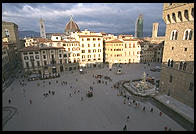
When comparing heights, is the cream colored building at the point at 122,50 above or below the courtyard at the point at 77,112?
above

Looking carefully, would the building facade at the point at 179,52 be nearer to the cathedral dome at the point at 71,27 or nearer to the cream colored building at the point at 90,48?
the cream colored building at the point at 90,48

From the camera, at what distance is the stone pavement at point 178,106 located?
16578 mm

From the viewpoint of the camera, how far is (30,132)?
48.6 ft

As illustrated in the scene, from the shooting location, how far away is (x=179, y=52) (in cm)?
1925

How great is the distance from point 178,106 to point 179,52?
858 centimetres

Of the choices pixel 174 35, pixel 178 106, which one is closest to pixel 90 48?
pixel 174 35

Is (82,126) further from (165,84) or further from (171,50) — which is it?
(171,50)

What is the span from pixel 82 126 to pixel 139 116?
27.6 feet

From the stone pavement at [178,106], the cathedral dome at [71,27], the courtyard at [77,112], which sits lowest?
the courtyard at [77,112]

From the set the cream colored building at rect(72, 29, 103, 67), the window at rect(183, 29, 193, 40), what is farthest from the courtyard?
the cream colored building at rect(72, 29, 103, 67)

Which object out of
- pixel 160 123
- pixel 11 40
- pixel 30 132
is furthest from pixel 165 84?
pixel 11 40

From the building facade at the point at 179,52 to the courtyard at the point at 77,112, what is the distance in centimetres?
510

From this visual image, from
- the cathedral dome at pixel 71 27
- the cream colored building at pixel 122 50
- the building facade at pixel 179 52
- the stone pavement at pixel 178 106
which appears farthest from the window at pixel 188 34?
the cathedral dome at pixel 71 27

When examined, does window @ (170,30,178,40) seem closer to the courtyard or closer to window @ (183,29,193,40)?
window @ (183,29,193,40)
